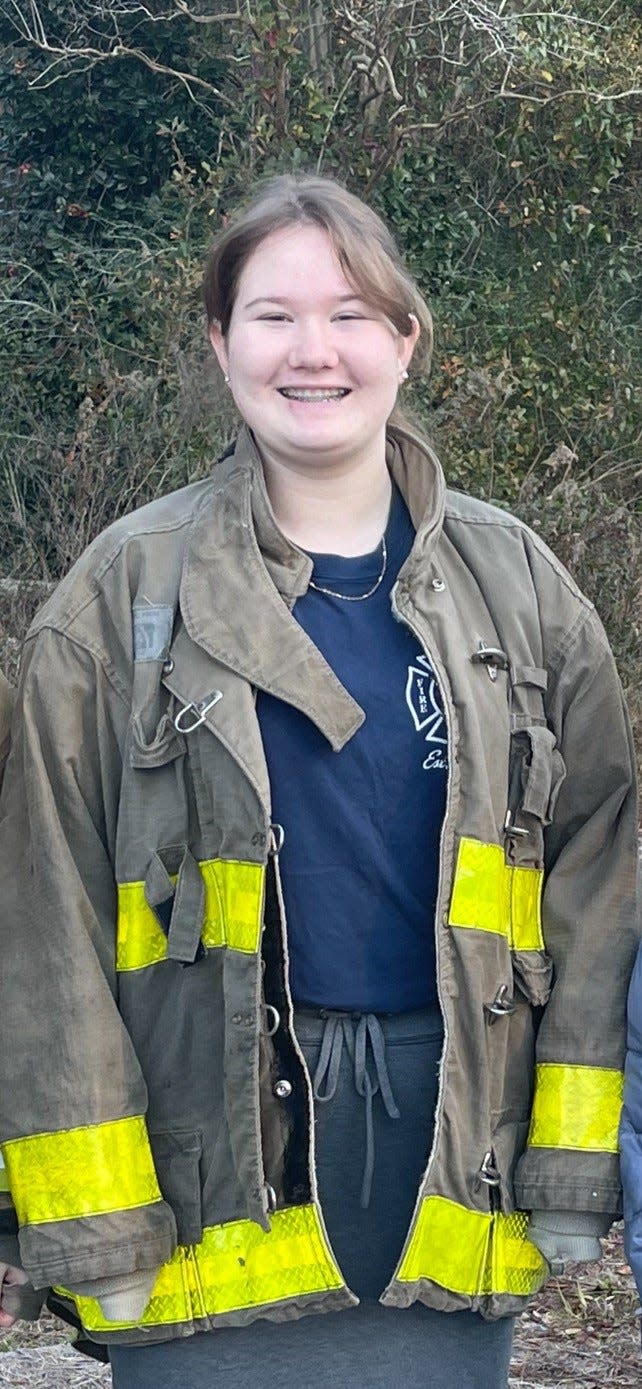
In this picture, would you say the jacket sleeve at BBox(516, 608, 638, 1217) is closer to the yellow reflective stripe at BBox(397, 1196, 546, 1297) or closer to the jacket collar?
the yellow reflective stripe at BBox(397, 1196, 546, 1297)

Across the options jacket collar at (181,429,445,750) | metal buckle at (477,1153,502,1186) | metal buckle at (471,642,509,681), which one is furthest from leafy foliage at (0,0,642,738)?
metal buckle at (477,1153,502,1186)

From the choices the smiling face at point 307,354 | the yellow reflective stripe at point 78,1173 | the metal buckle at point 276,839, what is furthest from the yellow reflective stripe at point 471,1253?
the smiling face at point 307,354

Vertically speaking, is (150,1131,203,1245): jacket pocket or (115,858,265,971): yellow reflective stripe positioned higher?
(115,858,265,971): yellow reflective stripe

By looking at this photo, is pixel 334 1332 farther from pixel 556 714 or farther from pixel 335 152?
pixel 335 152

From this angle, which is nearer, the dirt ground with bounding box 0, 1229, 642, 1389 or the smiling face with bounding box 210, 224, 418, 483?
the smiling face with bounding box 210, 224, 418, 483

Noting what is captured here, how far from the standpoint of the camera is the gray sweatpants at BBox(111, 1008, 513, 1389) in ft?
7.93

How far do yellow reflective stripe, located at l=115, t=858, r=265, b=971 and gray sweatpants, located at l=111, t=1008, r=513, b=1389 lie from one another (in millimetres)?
169

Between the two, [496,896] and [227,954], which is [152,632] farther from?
[496,896]

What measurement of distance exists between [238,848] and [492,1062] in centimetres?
49

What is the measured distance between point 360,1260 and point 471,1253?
157 millimetres

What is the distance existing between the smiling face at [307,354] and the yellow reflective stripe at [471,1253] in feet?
Answer: 3.54

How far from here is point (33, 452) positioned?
9797mm

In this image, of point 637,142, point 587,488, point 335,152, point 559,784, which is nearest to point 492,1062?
point 559,784

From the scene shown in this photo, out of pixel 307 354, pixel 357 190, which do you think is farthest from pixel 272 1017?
pixel 357 190
